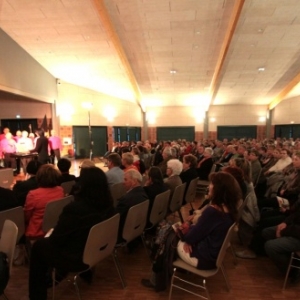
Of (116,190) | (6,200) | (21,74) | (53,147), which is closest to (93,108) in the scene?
(53,147)

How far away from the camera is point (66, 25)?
702 cm

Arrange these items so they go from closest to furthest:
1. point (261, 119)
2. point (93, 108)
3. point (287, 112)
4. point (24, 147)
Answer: point (24, 147)
point (93, 108)
point (287, 112)
point (261, 119)

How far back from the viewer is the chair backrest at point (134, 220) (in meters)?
2.49

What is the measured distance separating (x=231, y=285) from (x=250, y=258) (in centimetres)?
64

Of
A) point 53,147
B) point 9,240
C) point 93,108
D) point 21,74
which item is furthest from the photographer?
point 93,108

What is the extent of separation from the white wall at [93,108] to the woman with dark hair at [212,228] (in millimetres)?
10145

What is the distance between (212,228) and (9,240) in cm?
139

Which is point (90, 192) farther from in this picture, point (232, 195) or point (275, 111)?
point (275, 111)

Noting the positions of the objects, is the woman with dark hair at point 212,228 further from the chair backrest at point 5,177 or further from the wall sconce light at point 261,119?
the wall sconce light at point 261,119

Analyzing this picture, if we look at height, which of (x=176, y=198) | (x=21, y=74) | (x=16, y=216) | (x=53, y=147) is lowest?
(x=176, y=198)

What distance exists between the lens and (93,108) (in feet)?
41.8

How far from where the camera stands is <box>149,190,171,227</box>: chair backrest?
2.94m

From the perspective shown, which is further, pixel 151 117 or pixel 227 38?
pixel 151 117

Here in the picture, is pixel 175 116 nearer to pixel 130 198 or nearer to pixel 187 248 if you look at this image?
pixel 130 198
